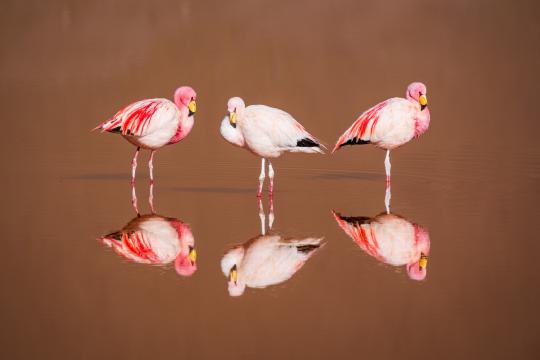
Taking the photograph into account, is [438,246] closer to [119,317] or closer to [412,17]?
[119,317]

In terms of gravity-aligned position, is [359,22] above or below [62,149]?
above

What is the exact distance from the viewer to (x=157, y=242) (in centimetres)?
756

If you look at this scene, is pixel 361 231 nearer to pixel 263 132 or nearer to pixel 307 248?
pixel 307 248

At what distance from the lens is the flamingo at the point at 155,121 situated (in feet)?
32.8

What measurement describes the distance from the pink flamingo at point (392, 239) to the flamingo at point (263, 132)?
92 centimetres

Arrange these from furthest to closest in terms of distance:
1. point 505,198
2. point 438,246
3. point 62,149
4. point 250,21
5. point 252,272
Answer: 1. point 250,21
2. point 62,149
3. point 505,198
4. point 438,246
5. point 252,272

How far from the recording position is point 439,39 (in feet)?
70.6

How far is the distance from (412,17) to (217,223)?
1465cm

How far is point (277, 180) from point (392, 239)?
3154mm

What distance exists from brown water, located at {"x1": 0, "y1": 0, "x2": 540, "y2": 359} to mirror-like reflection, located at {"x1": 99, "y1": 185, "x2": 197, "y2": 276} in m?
0.12

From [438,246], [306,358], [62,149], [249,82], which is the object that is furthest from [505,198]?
[249,82]

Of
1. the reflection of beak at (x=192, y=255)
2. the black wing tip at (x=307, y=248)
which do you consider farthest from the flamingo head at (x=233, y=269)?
the black wing tip at (x=307, y=248)

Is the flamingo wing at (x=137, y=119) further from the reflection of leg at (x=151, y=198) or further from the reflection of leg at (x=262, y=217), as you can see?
the reflection of leg at (x=262, y=217)

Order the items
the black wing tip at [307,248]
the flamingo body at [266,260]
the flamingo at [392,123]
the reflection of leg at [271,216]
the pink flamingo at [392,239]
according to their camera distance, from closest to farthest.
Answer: the flamingo body at [266,260] < the pink flamingo at [392,239] < the black wing tip at [307,248] < the reflection of leg at [271,216] < the flamingo at [392,123]
